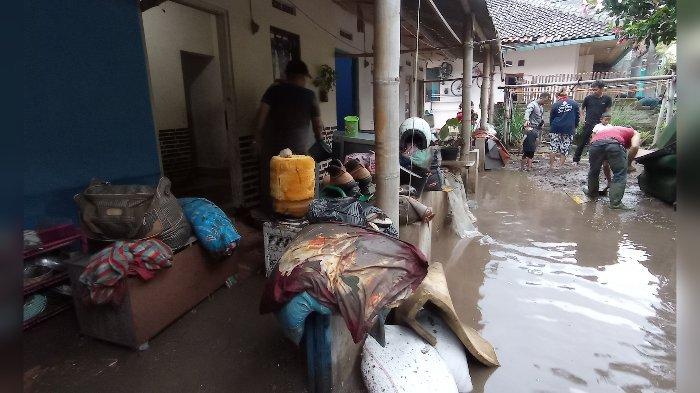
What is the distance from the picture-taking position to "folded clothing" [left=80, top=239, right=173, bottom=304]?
227cm

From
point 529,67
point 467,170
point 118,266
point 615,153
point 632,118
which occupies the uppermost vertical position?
point 529,67

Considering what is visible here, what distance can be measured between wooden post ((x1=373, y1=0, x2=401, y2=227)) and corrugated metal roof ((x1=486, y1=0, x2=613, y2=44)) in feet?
39.5

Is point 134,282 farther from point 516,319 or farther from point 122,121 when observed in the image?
point 516,319

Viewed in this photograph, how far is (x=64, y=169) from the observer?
298 centimetres

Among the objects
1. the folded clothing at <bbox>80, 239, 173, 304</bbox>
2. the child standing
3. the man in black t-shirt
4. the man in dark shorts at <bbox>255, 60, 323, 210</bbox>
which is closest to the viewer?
the folded clothing at <bbox>80, 239, 173, 304</bbox>

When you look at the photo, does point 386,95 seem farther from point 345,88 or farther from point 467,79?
point 345,88

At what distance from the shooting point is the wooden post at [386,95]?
103 inches

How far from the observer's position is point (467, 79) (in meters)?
6.82

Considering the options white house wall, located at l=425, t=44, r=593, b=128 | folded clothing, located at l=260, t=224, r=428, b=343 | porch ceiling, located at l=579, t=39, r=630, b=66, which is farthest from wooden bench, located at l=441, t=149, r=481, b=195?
porch ceiling, located at l=579, t=39, r=630, b=66

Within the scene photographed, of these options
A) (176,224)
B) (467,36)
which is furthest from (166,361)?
(467,36)

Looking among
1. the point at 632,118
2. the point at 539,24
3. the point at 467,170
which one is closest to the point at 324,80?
the point at 467,170

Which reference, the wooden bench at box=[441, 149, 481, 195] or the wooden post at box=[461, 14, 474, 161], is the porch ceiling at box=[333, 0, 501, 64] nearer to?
the wooden post at box=[461, 14, 474, 161]

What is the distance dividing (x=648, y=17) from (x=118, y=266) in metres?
7.79

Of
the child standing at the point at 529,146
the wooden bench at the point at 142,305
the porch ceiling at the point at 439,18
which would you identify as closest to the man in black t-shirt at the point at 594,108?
the child standing at the point at 529,146
